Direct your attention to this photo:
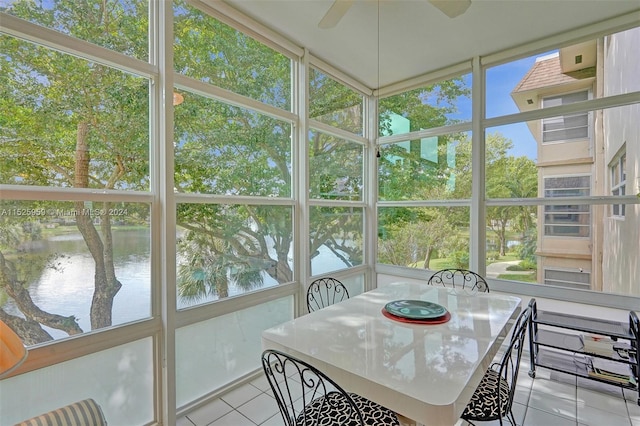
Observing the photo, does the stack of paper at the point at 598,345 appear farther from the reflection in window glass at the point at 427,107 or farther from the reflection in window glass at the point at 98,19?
the reflection in window glass at the point at 98,19

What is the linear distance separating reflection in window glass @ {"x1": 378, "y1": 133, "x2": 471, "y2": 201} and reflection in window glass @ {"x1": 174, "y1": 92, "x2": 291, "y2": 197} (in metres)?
1.25

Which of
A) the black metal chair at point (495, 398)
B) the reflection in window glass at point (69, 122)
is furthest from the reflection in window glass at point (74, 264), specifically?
the black metal chair at point (495, 398)

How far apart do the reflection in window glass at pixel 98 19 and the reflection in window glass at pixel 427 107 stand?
9.62ft

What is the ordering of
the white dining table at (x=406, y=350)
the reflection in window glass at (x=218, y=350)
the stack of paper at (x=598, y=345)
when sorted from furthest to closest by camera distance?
the stack of paper at (x=598, y=345) < the reflection in window glass at (x=218, y=350) < the white dining table at (x=406, y=350)

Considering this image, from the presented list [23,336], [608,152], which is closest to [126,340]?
[23,336]

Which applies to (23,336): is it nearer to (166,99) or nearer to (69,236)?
(69,236)

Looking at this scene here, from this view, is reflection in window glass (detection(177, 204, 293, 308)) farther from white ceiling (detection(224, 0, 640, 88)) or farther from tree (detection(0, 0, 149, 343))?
white ceiling (detection(224, 0, 640, 88))

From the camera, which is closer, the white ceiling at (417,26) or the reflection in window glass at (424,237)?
the white ceiling at (417,26)

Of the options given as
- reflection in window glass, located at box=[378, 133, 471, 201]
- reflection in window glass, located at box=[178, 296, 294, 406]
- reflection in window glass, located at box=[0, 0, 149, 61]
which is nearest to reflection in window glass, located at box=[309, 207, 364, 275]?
reflection in window glass, located at box=[378, 133, 471, 201]

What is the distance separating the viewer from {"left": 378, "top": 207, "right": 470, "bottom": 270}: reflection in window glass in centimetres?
346

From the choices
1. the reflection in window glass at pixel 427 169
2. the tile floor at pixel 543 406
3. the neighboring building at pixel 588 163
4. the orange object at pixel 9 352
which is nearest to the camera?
the orange object at pixel 9 352

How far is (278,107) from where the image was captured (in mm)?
2879

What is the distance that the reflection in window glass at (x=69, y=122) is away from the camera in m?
1.55

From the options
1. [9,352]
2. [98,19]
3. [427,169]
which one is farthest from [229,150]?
[427,169]
